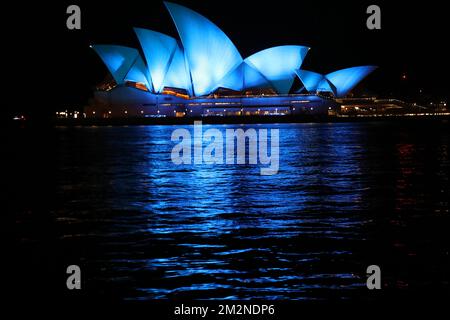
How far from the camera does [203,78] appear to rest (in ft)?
190

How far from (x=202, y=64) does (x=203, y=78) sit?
400 cm

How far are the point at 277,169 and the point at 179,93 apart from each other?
52.4m

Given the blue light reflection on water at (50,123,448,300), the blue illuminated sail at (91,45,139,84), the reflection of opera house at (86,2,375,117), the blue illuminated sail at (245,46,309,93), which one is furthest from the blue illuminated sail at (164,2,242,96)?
the blue light reflection on water at (50,123,448,300)

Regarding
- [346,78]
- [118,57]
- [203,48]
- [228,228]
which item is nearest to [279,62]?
[346,78]

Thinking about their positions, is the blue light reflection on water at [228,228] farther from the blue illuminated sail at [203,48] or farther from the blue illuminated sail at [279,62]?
the blue illuminated sail at [279,62]

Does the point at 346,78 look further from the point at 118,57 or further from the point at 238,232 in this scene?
the point at 238,232

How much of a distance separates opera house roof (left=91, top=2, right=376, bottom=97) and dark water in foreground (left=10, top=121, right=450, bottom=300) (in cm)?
3569

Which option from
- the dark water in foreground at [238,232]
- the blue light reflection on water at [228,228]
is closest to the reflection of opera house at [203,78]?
the blue light reflection on water at [228,228]

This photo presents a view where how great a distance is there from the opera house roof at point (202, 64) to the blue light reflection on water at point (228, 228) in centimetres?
3521

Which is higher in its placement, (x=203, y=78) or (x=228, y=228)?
(x=203, y=78)

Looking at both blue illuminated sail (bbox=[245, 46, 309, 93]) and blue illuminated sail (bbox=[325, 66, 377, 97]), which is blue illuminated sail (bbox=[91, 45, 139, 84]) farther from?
blue illuminated sail (bbox=[325, 66, 377, 97])

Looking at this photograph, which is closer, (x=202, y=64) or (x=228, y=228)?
(x=228, y=228)

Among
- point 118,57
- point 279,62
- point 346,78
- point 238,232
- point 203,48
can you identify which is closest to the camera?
point 238,232
